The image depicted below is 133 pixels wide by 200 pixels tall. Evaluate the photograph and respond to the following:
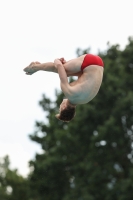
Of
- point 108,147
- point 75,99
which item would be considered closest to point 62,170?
point 108,147

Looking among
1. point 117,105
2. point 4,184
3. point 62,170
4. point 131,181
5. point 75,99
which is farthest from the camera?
point 4,184

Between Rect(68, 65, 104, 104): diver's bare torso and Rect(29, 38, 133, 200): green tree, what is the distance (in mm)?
19971

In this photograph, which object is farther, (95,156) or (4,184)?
(4,184)

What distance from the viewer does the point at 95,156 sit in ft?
105

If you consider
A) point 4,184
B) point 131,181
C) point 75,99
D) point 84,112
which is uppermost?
point 4,184

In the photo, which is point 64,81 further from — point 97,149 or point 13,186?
point 13,186

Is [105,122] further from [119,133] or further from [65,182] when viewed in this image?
[65,182]

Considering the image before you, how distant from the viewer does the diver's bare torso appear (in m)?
10.3

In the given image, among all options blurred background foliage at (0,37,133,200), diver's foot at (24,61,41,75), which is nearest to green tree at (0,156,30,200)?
blurred background foliage at (0,37,133,200)

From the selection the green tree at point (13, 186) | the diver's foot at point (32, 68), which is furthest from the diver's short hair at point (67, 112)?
the green tree at point (13, 186)

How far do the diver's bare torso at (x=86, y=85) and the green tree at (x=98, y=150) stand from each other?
20.0 meters

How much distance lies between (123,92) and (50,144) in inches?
252

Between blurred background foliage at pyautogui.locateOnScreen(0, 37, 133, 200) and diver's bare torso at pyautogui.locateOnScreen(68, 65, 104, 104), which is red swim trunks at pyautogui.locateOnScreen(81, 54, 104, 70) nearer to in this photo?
diver's bare torso at pyautogui.locateOnScreen(68, 65, 104, 104)

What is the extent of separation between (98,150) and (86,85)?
880 inches
